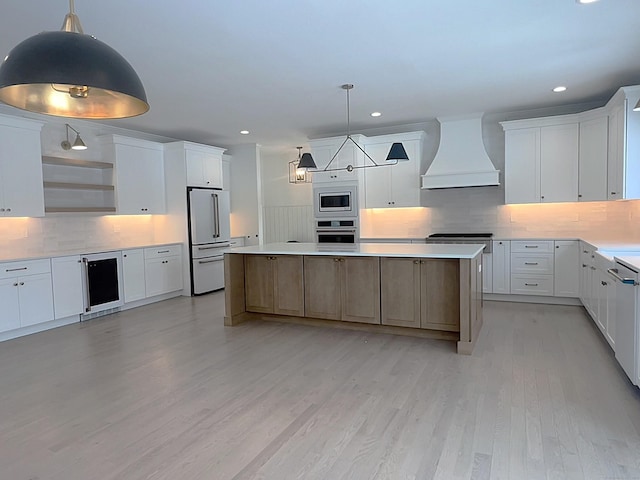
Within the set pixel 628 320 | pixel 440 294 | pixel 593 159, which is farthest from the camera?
pixel 593 159

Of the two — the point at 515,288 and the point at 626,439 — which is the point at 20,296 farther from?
the point at 515,288

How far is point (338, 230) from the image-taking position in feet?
21.6

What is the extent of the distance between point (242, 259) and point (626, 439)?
3.75 metres

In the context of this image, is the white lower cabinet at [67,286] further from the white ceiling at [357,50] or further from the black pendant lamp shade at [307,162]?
the black pendant lamp shade at [307,162]

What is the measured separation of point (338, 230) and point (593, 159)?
351 cm

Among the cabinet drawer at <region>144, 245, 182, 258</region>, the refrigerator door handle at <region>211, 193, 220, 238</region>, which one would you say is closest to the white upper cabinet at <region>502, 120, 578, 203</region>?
the refrigerator door handle at <region>211, 193, 220, 238</region>

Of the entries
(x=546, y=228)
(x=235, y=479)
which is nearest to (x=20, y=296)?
(x=235, y=479)

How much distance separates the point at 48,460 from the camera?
84.8 inches

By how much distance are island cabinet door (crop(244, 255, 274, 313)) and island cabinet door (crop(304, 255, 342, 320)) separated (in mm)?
457

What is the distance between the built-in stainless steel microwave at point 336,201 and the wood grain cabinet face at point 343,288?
88.2 inches

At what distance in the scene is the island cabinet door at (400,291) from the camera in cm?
396

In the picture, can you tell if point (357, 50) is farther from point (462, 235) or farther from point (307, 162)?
point (462, 235)

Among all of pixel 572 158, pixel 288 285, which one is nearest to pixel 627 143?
pixel 572 158

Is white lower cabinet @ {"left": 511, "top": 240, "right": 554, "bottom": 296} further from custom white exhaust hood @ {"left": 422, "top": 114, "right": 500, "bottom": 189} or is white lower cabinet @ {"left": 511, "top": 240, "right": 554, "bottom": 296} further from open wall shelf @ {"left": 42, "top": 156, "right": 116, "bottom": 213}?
open wall shelf @ {"left": 42, "top": 156, "right": 116, "bottom": 213}
